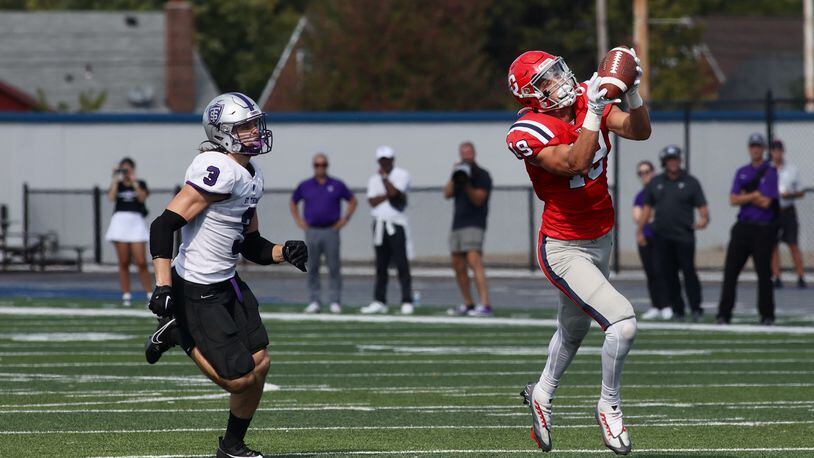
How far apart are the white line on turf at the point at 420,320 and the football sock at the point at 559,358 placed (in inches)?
321

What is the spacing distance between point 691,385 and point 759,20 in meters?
55.8

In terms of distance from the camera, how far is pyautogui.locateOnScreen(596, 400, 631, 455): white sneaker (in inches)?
275

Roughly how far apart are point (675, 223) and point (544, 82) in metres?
9.46

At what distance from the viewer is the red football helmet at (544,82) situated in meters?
7.17

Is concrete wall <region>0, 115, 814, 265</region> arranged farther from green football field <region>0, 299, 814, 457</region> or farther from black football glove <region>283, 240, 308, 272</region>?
black football glove <region>283, 240, 308, 272</region>

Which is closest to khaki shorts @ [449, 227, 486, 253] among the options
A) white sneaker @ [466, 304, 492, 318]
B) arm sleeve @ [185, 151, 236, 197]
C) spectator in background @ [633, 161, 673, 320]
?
white sneaker @ [466, 304, 492, 318]

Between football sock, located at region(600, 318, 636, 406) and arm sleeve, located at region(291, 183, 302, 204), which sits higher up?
arm sleeve, located at region(291, 183, 302, 204)

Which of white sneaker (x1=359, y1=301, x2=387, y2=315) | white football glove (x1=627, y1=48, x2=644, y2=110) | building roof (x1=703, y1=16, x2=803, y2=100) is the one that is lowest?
white sneaker (x1=359, y1=301, x2=387, y2=315)

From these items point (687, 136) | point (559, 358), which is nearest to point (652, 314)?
point (687, 136)

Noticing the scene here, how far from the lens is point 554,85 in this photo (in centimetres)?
718

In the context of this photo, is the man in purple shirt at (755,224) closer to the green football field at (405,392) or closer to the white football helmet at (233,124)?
the green football field at (405,392)

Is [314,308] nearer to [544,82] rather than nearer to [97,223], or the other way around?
[97,223]

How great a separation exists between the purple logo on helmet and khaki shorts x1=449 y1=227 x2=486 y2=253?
994cm

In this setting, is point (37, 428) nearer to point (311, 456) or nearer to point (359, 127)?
point (311, 456)
